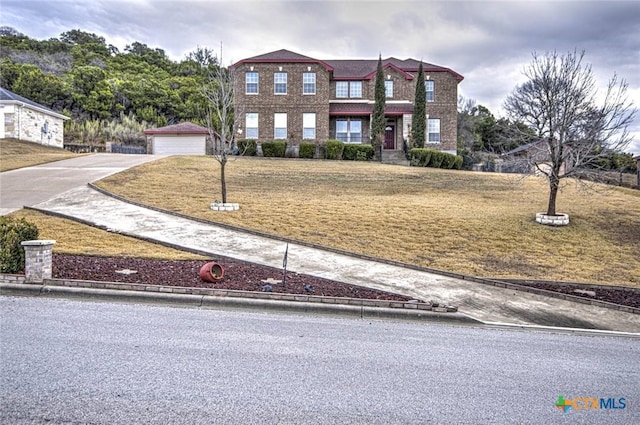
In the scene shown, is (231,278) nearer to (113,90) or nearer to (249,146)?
(249,146)

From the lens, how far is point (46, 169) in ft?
76.0

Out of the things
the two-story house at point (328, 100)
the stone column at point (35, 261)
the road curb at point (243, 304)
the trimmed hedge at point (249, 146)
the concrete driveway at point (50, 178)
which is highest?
the two-story house at point (328, 100)

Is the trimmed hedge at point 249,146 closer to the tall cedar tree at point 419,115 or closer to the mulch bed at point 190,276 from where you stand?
the tall cedar tree at point 419,115

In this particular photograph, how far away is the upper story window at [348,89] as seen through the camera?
117 feet

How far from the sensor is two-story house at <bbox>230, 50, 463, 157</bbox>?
33750 millimetres

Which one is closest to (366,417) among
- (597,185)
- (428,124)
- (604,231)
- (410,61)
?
(604,231)

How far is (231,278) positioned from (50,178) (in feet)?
50.6

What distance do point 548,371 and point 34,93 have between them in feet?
158

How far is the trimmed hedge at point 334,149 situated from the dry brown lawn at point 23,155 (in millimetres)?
15947

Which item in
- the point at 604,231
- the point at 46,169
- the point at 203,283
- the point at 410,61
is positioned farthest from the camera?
the point at 410,61

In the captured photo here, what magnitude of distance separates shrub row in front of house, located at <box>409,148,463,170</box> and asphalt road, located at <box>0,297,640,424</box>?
24.5 m

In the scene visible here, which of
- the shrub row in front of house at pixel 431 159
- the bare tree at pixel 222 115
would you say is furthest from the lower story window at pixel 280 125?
the bare tree at pixel 222 115

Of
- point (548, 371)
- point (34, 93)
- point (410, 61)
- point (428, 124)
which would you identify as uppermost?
point (410, 61)

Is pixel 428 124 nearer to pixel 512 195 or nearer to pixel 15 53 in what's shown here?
pixel 512 195
